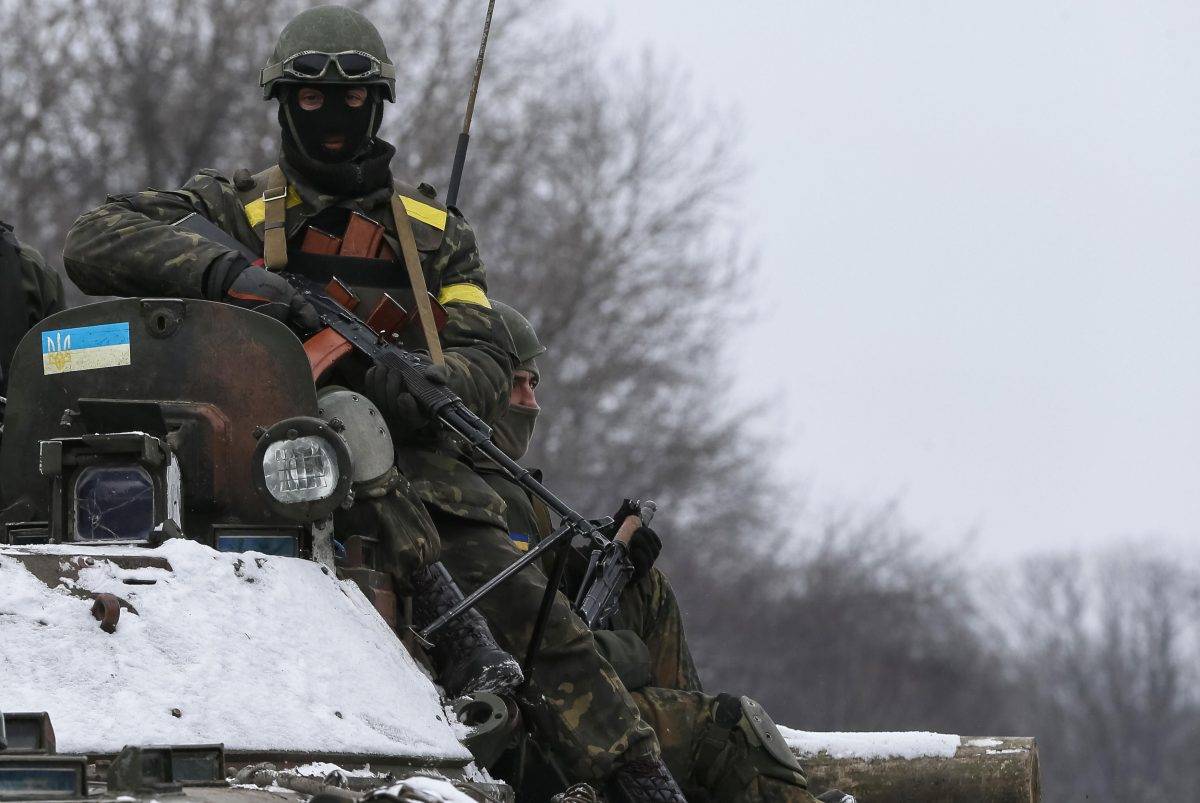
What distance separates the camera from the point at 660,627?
31.1 ft

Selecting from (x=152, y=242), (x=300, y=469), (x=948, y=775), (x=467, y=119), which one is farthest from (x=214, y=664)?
(x=467, y=119)

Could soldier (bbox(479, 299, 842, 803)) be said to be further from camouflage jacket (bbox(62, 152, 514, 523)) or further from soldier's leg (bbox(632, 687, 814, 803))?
camouflage jacket (bbox(62, 152, 514, 523))

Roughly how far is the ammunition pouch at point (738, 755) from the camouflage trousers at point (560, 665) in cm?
52

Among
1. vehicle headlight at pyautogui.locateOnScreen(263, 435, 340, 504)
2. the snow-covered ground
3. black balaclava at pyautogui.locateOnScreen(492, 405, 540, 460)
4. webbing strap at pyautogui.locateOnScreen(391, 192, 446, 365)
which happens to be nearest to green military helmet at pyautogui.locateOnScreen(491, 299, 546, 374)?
black balaclava at pyautogui.locateOnScreen(492, 405, 540, 460)

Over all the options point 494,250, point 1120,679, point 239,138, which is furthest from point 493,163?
point 1120,679

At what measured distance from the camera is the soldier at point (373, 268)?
7789 mm

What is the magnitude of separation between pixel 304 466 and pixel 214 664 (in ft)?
2.51

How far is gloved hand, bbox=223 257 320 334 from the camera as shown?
26.5 feet

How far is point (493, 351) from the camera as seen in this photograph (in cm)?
872

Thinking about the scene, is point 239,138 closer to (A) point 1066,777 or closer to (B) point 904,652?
(B) point 904,652

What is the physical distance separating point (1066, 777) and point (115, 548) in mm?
47406

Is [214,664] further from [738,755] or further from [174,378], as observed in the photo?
[738,755]

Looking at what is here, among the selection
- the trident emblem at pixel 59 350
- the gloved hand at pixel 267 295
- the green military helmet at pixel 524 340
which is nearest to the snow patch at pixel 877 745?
the gloved hand at pixel 267 295

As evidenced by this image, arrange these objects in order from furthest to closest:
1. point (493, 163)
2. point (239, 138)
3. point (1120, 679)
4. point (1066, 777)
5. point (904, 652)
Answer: point (1120, 679) → point (1066, 777) → point (904, 652) → point (493, 163) → point (239, 138)
